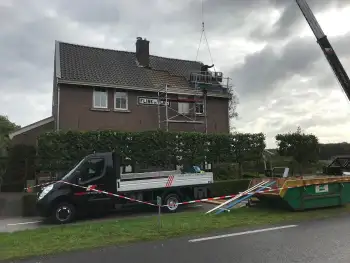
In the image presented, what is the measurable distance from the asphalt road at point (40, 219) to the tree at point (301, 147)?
20.1 metres

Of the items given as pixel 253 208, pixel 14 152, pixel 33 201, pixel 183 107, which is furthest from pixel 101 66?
pixel 253 208

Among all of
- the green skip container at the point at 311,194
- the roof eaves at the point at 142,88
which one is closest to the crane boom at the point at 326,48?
the roof eaves at the point at 142,88

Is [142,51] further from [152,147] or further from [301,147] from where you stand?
[301,147]

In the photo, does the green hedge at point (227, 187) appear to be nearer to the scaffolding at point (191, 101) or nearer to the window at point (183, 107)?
the scaffolding at point (191, 101)

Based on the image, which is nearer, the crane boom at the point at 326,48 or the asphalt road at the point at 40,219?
the asphalt road at the point at 40,219

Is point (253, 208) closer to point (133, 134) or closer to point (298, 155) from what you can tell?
point (133, 134)

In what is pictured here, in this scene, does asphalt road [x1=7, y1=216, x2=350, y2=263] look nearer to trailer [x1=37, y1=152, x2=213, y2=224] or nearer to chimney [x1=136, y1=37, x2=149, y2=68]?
trailer [x1=37, y1=152, x2=213, y2=224]

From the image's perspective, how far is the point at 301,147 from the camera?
32219mm

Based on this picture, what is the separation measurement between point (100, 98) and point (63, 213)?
42.6 feet

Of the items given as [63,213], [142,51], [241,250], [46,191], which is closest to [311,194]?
[241,250]

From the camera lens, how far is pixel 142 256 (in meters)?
6.93

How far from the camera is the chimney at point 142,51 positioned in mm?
28297

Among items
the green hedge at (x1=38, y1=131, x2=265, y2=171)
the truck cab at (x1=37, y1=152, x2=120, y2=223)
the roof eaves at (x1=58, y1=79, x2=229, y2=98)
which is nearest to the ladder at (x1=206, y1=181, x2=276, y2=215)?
the truck cab at (x1=37, y1=152, x2=120, y2=223)

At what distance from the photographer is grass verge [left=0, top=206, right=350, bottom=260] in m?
7.78
